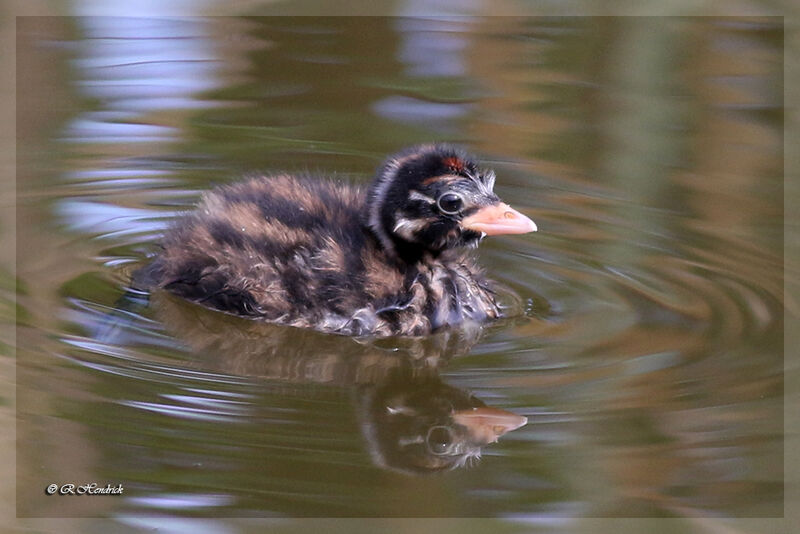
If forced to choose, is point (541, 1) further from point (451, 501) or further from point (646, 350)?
point (451, 501)

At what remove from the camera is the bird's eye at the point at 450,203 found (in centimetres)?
598

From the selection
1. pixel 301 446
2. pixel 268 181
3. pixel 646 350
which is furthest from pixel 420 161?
pixel 301 446

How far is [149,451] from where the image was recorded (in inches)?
182

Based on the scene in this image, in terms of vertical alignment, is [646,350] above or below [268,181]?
below

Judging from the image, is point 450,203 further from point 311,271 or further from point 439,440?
point 439,440

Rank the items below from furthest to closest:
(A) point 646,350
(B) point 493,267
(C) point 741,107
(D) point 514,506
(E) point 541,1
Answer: (E) point 541,1 < (C) point 741,107 < (B) point 493,267 < (A) point 646,350 < (D) point 514,506

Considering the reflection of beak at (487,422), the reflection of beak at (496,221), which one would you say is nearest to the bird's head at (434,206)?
the reflection of beak at (496,221)

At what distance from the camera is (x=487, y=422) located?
16.4 ft

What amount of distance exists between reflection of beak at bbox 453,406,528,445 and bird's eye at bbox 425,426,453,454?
67mm

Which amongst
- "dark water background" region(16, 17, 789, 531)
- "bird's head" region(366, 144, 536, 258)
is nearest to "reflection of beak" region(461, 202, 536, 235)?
"bird's head" region(366, 144, 536, 258)

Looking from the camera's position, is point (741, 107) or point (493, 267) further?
point (741, 107)

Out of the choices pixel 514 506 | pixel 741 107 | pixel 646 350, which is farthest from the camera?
pixel 741 107

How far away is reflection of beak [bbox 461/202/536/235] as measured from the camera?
5.96 m

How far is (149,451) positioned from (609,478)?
1.50m
